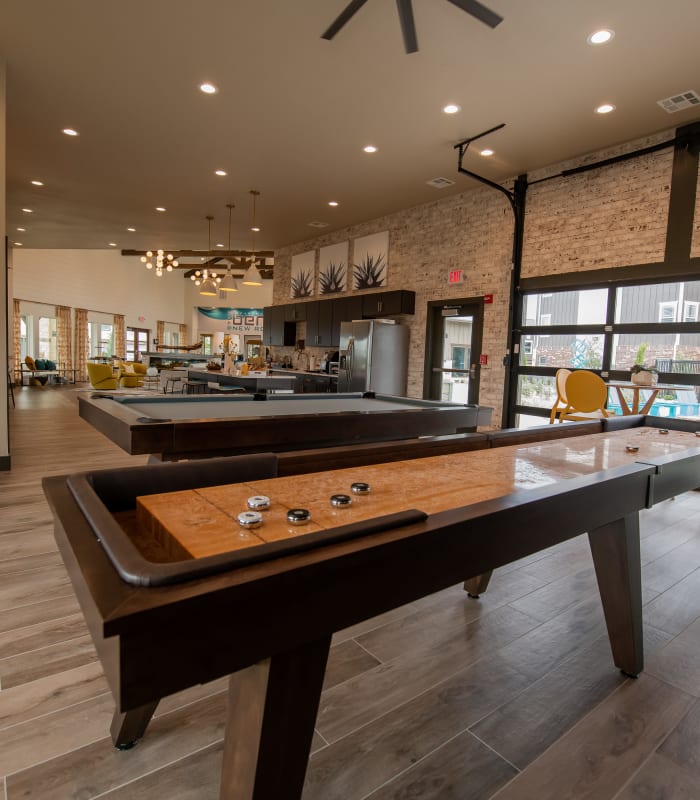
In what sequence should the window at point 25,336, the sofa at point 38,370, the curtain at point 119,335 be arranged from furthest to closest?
1. the curtain at point 119,335
2. the window at point 25,336
3. the sofa at point 38,370

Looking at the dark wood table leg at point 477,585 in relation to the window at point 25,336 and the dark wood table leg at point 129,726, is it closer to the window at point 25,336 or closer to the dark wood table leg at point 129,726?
the dark wood table leg at point 129,726

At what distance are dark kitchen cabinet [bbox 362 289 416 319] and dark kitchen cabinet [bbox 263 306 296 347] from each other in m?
2.78

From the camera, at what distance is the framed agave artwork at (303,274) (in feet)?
33.2

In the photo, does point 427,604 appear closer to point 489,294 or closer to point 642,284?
point 642,284

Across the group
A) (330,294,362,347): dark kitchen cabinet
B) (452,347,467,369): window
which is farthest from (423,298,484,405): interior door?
(330,294,362,347): dark kitchen cabinet

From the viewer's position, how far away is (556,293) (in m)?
6.14

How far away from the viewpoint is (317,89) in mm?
4465

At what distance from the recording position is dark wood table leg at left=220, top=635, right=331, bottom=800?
83 centimetres

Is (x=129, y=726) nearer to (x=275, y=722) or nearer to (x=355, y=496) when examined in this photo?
(x=275, y=722)

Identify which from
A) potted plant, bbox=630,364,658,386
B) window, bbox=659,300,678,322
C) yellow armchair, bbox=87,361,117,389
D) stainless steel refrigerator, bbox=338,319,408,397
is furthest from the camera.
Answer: yellow armchair, bbox=87,361,117,389

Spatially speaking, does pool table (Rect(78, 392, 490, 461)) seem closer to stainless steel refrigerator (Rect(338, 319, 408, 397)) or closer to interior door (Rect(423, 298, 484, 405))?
interior door (Rect(423, 298, 484, 405))

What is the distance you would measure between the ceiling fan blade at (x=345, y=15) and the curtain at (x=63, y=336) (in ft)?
49.4

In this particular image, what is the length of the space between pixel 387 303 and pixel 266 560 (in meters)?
7.55

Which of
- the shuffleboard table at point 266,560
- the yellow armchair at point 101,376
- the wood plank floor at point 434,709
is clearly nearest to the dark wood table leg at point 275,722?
the shuffleboard table at point 266,560
